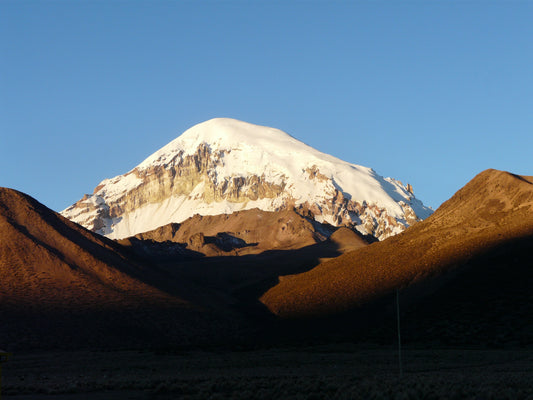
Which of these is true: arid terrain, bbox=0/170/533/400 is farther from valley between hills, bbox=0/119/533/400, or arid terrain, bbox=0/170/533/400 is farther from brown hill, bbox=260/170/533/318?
brown hill, bbox=260/170/533/318

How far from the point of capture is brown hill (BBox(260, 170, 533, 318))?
9219 cm

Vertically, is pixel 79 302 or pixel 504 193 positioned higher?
pixel 504 193

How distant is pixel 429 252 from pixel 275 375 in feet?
215

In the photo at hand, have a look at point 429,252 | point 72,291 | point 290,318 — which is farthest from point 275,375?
point 429,252

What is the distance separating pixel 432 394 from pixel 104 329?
58882 mm

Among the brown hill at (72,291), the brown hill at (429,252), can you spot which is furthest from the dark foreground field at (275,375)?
the brown hill at (429,252)

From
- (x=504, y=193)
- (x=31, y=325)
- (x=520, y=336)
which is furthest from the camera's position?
(x=504, y=193)

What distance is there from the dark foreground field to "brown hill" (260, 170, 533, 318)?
3074cm

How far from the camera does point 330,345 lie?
6631 centimetres

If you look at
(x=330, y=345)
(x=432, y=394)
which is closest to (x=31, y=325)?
(x=330, y=345)

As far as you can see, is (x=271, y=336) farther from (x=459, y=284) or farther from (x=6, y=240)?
(x=6, y=240)

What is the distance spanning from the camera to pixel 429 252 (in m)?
98.8

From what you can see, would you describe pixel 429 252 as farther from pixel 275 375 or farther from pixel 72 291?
pixel 275 375

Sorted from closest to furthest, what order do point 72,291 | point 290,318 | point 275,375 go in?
point 275,375 → point 72,291 → point 290,318
